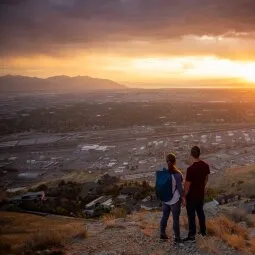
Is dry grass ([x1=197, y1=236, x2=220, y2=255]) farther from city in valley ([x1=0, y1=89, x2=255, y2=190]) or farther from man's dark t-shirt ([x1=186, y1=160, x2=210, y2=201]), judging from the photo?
city in valley ([x1=0, y1=89, x2=255, y2=190])

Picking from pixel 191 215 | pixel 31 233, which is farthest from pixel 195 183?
pixel 31 233

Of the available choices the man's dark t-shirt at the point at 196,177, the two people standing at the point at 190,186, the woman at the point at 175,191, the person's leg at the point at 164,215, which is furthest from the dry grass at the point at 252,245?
the person's leg at the point at 164,215

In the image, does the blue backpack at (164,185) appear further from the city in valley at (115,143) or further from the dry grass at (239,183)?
the city in valley at (115,143)

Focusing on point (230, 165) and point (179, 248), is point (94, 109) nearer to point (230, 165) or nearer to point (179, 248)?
point (230, 165)

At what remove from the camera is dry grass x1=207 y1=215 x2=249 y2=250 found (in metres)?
8.12

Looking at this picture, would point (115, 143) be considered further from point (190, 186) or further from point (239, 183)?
point (190, 186)

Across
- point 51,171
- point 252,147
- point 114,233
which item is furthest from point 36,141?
point 114,233

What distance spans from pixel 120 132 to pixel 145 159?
2452 cm

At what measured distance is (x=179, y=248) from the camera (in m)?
7.72

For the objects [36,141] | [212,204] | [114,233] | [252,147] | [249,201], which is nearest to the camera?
[114,233]

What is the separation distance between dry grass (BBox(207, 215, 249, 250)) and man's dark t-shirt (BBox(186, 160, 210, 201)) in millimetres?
1294

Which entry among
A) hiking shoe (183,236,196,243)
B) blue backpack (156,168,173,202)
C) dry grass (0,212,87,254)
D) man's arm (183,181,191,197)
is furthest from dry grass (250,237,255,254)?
dry grass (0,212,87,254)

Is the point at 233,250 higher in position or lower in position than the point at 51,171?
higher

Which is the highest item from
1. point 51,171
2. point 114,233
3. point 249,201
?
point 114,233
